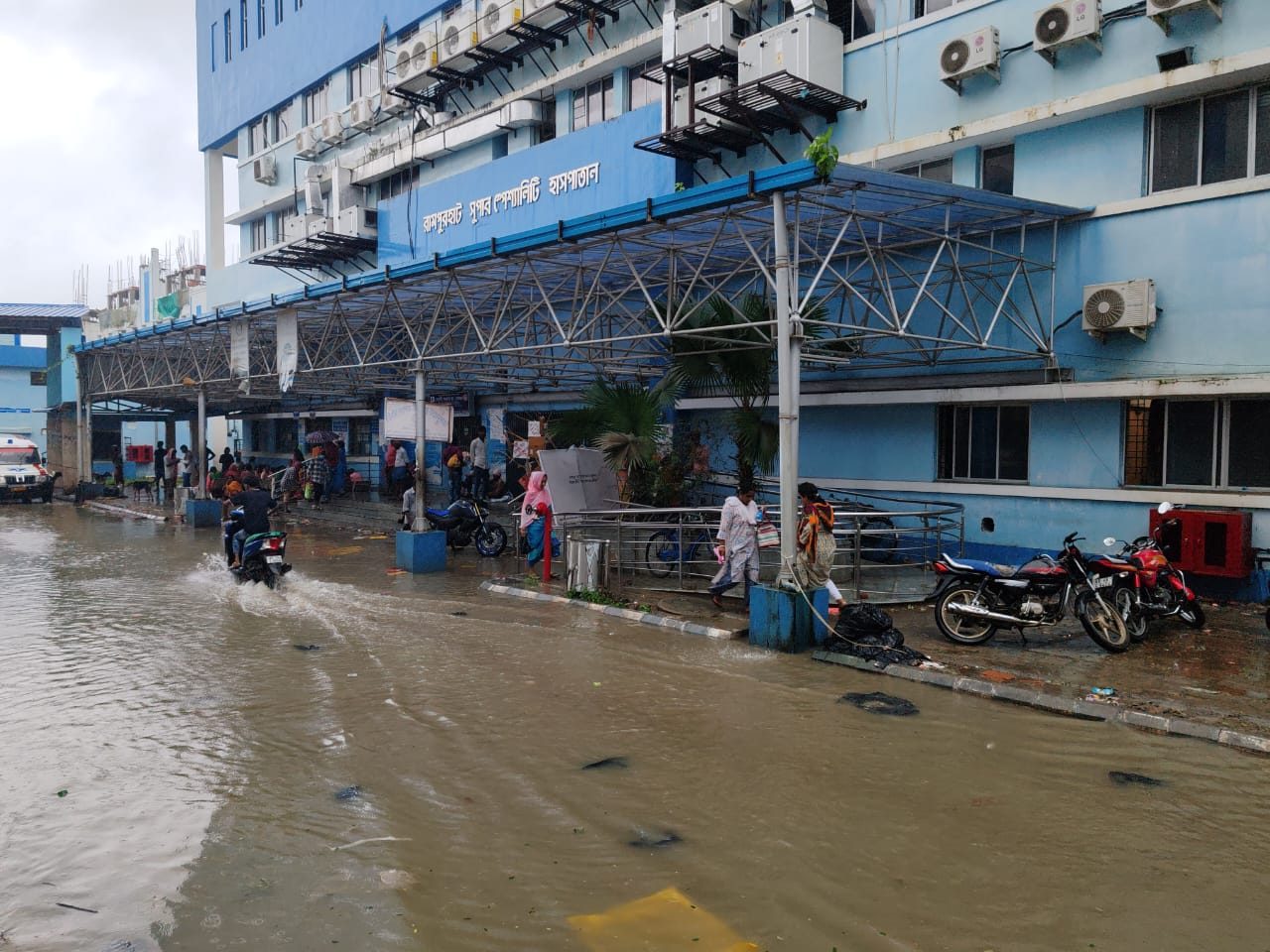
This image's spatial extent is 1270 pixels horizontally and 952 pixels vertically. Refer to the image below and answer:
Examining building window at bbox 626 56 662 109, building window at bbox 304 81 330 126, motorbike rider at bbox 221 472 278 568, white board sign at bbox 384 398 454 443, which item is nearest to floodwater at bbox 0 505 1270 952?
motorbike rider at bbox 221 472 278 568

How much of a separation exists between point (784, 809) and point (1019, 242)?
10.9 m

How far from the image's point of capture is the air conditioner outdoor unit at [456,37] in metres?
24.2

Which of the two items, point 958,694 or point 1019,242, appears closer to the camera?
point 958,694

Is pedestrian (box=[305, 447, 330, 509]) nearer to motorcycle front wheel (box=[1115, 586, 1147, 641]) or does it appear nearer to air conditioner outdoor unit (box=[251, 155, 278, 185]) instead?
air conditioner outdoor unit (box=[251, 155, 278, 185])

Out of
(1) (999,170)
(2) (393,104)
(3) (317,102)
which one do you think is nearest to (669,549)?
(1) (999,170)

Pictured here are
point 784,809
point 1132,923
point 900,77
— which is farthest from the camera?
point 900,77

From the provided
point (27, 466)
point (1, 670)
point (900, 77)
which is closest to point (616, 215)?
point (900, 77)

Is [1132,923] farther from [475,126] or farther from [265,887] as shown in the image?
[475,126]

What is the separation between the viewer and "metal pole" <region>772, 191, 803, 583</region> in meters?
9.42

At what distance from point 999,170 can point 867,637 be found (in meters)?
9.27

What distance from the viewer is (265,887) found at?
4.50 m

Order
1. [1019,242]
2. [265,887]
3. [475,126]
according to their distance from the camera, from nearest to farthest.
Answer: [265,887] → [1019,242] → [475,126]

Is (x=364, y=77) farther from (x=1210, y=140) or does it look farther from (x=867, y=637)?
(x=867, y=637)

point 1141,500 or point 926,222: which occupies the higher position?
point 926,222
